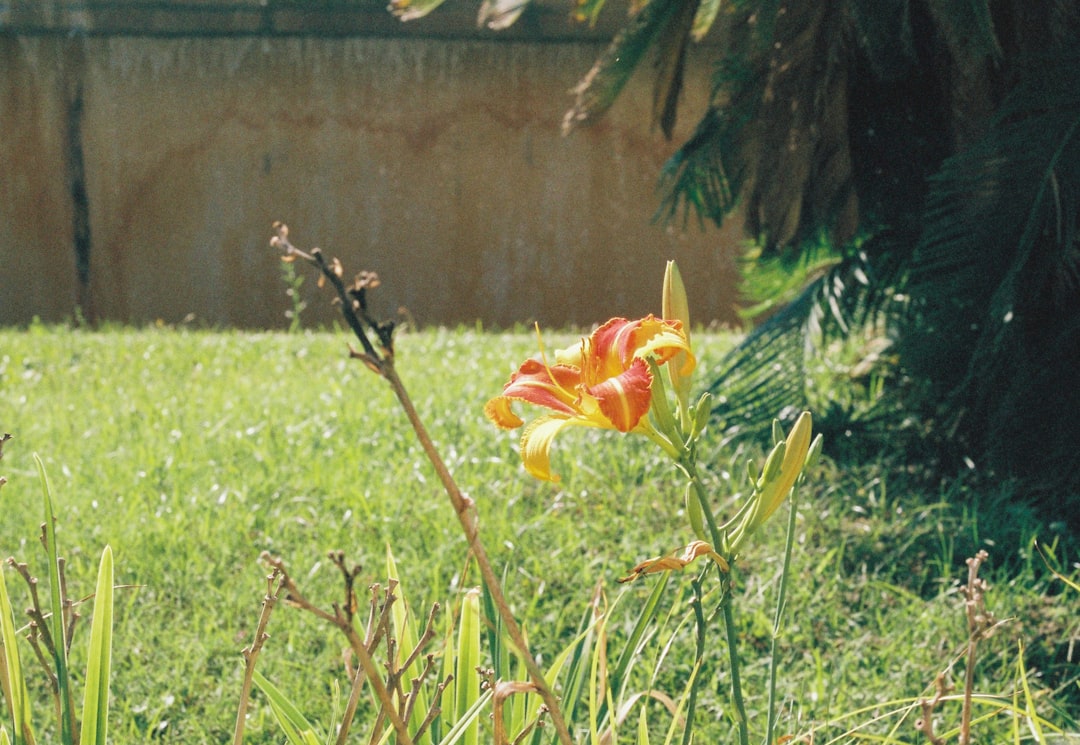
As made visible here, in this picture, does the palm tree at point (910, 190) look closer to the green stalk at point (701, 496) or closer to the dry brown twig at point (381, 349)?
the green stalk at point (701, 496)

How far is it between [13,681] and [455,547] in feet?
5.22

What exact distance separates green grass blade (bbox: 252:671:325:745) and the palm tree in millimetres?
1811

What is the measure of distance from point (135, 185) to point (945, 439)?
Result: 620 cm

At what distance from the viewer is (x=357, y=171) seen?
778cm

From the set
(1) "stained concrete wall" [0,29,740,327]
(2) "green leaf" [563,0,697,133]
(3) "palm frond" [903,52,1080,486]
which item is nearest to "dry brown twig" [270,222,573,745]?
(3) "palm frond" [903,52,1080,486]

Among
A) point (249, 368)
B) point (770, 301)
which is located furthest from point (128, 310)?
point (770, 301)

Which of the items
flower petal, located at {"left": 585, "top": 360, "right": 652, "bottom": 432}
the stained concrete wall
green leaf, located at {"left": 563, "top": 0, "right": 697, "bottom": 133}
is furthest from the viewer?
the stained concrete wall

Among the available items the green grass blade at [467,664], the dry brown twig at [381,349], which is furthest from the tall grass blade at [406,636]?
the dry brown twig at [381,349]

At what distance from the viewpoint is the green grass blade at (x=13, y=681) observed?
1071 millimetres

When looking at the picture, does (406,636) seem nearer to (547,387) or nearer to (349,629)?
(547,387)

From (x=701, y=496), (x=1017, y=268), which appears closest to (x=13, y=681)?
(x=701, y=496)

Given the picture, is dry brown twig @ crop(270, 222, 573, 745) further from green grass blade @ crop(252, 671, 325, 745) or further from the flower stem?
green grass blade @ crop(252, 671, 325, 745)

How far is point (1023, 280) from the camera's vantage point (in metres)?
2.68

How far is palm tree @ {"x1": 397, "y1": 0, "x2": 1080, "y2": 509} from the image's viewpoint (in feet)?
8.69
